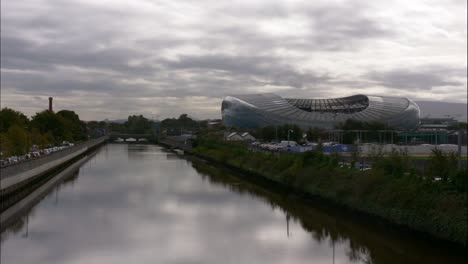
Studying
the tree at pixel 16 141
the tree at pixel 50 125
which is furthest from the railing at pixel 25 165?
the tree at pixel 50 125

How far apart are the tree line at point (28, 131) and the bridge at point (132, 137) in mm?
27393

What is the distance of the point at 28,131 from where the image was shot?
42.9 meters

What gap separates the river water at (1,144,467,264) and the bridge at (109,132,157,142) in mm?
77072

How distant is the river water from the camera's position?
1215cm

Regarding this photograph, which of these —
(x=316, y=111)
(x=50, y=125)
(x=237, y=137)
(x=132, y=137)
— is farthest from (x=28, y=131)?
(x=132, y=137)

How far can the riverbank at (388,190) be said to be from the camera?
1271 cm

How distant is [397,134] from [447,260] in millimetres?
37266

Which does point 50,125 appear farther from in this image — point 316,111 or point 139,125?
point 139,125

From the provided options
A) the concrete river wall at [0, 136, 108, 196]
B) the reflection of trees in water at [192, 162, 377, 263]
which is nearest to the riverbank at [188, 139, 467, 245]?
the reflection of trees in water at [192, 162, 377, 263]

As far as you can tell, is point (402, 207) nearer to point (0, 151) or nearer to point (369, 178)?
point (369, 178)

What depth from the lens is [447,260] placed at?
11.5 metres

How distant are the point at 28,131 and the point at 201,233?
3230 centimetres

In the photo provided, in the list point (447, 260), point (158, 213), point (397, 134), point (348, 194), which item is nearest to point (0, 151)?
point (158, 213)

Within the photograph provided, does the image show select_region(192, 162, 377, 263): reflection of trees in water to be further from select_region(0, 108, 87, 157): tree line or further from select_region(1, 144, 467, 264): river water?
select_region(0, 108, 87, 157): tree line
